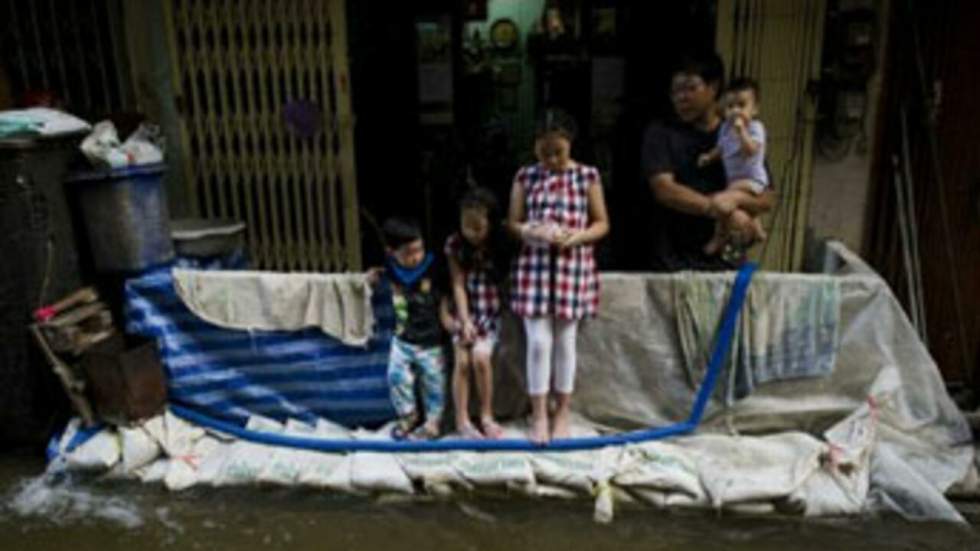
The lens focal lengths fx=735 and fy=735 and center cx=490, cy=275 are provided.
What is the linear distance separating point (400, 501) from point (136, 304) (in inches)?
73.0

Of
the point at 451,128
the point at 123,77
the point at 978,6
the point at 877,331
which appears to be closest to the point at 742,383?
the point at 877,331

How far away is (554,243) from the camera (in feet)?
11.7

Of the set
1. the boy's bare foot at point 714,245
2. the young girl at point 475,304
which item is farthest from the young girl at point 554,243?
the boy's bare foot at point 714,245

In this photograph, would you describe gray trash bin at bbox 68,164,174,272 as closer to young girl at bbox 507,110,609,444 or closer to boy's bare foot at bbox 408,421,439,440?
boy's bare foot at bbox 408,421,439,440

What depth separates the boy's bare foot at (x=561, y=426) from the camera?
12.9 feet

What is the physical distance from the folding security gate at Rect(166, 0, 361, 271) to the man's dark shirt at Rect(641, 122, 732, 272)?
2275 millimetres

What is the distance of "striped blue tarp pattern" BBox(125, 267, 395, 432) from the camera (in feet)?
13.3

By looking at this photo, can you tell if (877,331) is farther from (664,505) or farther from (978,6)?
(978,6)

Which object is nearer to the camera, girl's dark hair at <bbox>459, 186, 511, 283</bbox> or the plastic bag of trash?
girl's dark hair at <bbox>459, 186, 511, 283</bbox>

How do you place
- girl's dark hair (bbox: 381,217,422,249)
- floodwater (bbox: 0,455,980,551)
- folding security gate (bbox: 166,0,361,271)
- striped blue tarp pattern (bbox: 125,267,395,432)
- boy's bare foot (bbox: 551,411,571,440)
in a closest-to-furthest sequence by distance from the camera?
floodwater (bbox: 0,455,980,551) < girl's dark hair (bbox: 381,217,422,249) < boy's bare foot (bbox: 551,411,571,440) < striped blue tarp pattern (bbox: 125,267,395,432) < folding security gate (bbox: 166,0,361,271)

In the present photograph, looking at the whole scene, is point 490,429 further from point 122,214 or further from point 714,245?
point 122,214

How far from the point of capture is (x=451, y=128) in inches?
270

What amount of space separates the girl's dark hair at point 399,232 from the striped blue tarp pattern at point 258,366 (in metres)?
0.44

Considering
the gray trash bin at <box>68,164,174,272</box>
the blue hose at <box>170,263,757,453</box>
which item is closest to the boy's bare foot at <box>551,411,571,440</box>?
the blue hose at <box>170,263,757,453</box>
